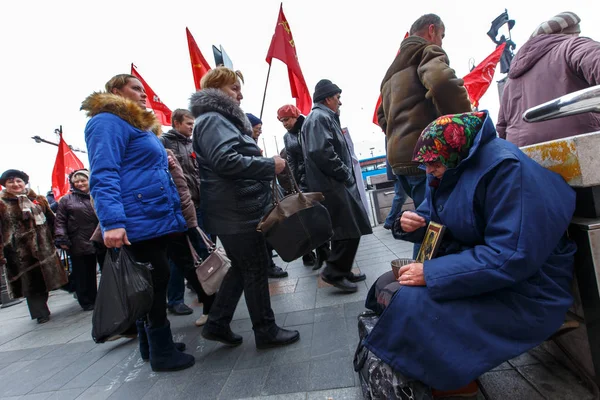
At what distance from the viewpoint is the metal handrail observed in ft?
3.28

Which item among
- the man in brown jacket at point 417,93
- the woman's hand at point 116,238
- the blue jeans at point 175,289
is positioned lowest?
the blue jeans at point 175,289

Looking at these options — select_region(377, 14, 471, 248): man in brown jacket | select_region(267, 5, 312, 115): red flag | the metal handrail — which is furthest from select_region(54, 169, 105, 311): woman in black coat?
the metal handrail

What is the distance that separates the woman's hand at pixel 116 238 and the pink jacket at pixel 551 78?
8.91ft

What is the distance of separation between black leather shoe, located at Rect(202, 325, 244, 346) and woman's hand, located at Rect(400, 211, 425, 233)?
162 centimetres

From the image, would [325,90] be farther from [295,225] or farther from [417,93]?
[295,225]

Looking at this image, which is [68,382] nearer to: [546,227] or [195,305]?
[195,305]

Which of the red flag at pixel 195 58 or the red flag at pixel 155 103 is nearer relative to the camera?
the red flag at pixel 195 58

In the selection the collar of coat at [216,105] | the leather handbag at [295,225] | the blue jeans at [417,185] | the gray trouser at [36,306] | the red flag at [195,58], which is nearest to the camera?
the leather handbag at [295,225]

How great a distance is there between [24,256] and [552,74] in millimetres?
6441

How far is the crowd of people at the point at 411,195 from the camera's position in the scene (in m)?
1.32

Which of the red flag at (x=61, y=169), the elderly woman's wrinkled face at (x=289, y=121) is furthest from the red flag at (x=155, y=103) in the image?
the red flag at (x=61, y=169)

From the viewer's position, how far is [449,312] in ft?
4.41

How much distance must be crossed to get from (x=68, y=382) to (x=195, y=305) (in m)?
1.57

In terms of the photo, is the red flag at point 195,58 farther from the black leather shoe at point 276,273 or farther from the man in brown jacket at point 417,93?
the man in brown jacket at point 417,93
